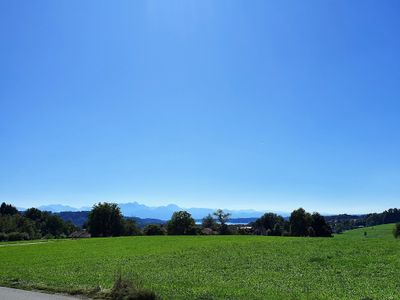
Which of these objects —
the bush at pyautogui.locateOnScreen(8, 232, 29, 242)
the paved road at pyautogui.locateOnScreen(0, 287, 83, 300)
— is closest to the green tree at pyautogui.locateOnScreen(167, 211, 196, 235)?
the bush at pyautogui.locateOnScreen(8, 232, 29, 242)

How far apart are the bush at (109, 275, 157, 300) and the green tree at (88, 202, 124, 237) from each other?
106 meters

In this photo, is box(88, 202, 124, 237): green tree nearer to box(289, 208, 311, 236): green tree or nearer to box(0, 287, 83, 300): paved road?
box(289, 208, 311, 236): green tree

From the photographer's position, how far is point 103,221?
120 m

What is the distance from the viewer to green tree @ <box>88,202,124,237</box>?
391 feet

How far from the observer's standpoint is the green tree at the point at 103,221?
4690 inches

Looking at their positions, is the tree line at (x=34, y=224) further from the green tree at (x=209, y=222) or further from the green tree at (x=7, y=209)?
the green tree at (x=209, y=222)

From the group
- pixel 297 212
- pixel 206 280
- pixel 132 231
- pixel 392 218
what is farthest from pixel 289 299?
pixel 392 218

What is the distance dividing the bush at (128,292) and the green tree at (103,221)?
106 metres

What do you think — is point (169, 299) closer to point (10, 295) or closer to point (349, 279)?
point (10, 295)

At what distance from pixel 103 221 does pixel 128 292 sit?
109 metres

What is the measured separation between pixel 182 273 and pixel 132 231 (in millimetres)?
111380

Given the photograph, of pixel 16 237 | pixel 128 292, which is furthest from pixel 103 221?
pixel 128 292

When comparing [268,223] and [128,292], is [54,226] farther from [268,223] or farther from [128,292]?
[128,292]

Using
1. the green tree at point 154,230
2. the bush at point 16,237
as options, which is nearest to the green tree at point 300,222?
the green tree at point 154,230
